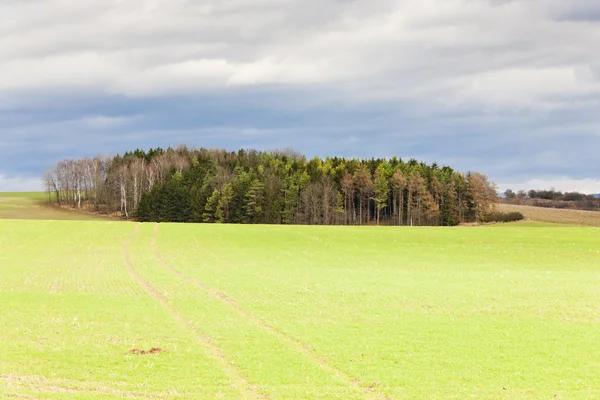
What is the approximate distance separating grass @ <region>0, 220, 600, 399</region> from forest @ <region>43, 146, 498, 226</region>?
254 feet

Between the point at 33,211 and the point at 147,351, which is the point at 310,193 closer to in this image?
the point at 33,211

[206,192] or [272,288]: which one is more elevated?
[206,192]

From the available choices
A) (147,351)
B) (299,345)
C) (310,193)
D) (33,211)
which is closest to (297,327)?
(299,345)

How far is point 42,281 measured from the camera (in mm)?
38969

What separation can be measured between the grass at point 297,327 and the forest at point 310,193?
254 ft

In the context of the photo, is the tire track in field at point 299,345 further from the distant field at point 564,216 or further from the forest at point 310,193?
the distant field at point 564,216

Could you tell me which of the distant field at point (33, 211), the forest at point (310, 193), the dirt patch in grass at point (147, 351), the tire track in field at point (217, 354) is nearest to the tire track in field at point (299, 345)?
the tire track in field at point (217, 354)

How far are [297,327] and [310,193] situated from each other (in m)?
112

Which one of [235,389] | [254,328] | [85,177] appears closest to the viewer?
[235,389]

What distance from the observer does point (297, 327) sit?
23703mm

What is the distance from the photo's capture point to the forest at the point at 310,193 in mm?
133125

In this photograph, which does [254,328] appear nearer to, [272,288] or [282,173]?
[272,288]

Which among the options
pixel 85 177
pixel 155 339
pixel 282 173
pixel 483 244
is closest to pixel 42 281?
pixel 155 339

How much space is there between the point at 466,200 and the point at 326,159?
130 ft
